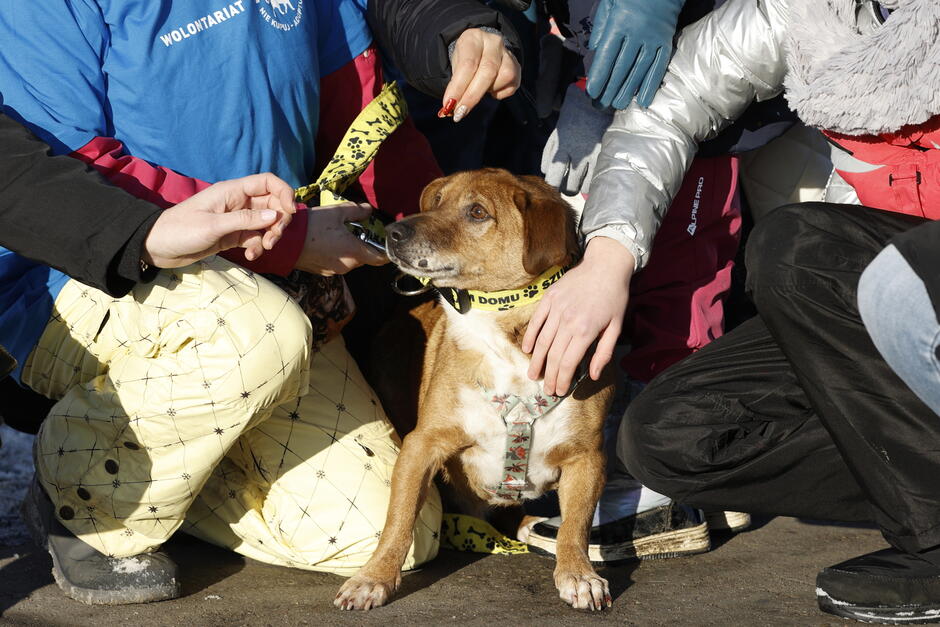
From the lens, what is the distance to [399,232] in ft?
9.95

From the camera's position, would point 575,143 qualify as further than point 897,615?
Yes

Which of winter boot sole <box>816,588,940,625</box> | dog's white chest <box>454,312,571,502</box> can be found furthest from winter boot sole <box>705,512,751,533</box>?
winter boot sole <box>816,588,940,625</box>

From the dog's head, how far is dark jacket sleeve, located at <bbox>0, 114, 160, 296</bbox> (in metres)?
0.83

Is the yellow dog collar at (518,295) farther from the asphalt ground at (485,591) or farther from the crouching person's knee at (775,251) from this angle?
the asphalt ground at (485,591)

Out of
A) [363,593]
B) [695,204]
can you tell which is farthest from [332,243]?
[695,204]

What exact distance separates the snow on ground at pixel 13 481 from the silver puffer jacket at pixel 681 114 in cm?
216

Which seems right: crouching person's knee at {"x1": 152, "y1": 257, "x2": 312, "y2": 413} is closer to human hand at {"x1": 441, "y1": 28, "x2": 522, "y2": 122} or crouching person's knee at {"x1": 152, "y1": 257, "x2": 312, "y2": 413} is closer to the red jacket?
human hand at {"x1": 441, "y1": 28, "x2": 522, "y2": 122}

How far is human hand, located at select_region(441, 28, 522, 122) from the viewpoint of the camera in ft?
9.59

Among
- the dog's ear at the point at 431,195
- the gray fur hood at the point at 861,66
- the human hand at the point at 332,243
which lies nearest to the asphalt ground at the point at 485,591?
the human hand at the point at 332,243

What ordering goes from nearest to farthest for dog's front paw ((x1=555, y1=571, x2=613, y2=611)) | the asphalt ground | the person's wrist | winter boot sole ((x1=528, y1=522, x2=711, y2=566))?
1. the asphalt ground
2. dog's front paw ((x1=555, y1=571, x2=613, y2=611))
3. the person's wrist
4. winter boot sole ((x1=528, y1=522, x2=711, y2=566))

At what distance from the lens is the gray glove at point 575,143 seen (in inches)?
142

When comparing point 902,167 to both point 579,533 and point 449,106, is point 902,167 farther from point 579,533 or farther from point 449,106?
point 579,533

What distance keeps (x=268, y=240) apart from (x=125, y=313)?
0.56m

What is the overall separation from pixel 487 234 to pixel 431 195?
1.11 ft
